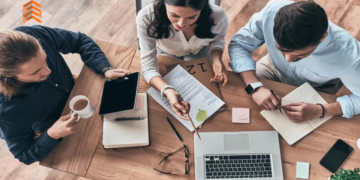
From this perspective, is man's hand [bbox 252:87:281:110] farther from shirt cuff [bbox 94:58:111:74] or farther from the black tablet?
shirt cuff [bbox 94:58:111:74]

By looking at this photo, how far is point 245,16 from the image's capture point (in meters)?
2.53

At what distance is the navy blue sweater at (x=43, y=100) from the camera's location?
1234mm

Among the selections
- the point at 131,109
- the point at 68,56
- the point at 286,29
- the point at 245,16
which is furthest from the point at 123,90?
the point at 245,16

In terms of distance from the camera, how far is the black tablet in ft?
4.15

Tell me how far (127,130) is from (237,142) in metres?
0.47

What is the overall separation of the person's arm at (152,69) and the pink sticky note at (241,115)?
223 millimetres

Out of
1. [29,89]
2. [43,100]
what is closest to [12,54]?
[29,89]

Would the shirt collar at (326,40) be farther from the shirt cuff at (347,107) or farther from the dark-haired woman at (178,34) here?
the dark-haired woman at (178,34)

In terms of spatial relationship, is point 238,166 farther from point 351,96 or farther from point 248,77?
point 351,96

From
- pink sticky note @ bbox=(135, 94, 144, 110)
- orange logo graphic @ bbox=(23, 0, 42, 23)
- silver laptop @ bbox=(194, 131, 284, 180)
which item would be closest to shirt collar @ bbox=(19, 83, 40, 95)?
pink sticky note @ bbox=(135, 94, 144, 110)

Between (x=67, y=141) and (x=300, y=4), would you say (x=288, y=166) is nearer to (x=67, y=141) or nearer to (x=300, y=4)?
(x=300, y=4)

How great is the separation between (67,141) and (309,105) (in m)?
1.05

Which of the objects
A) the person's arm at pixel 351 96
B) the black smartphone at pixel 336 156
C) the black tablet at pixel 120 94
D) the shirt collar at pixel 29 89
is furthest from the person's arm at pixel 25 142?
the person's arm at pixel 351 96

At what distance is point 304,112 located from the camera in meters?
1.29
